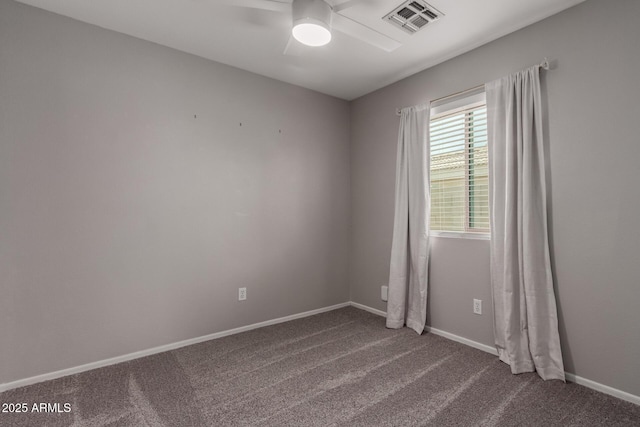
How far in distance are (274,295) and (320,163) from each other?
5.06 feet

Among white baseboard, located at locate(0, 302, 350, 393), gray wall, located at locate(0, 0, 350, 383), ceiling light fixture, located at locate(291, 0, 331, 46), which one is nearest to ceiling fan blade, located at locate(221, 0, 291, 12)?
ceiling light fixture, located at locate(291, 0, 331, 46)

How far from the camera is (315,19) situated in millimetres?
1896

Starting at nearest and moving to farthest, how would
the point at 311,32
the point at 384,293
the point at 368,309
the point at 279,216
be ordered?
the point at 311,32
the point at 279,216
the point at 384,293
the point at 368,309

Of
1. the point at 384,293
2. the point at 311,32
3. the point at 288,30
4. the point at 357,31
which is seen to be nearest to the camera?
the point at 311,32

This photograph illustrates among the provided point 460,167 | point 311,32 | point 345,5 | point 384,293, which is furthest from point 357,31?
point 384,293

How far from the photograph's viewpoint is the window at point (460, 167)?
104 inches

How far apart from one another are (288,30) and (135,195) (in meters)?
1.74

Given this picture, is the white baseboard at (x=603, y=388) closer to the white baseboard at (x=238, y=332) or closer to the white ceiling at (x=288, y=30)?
the white baseboard at (x=238, y=332)

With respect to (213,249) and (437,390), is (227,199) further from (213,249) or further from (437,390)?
(437,390)

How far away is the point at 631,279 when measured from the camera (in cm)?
186

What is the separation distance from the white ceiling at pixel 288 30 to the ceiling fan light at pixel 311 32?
9.3 inches

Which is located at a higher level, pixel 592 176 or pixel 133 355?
pixel 592 176

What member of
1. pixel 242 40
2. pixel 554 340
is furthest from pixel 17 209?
pixel 554 340

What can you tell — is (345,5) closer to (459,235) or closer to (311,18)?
(311,18)
